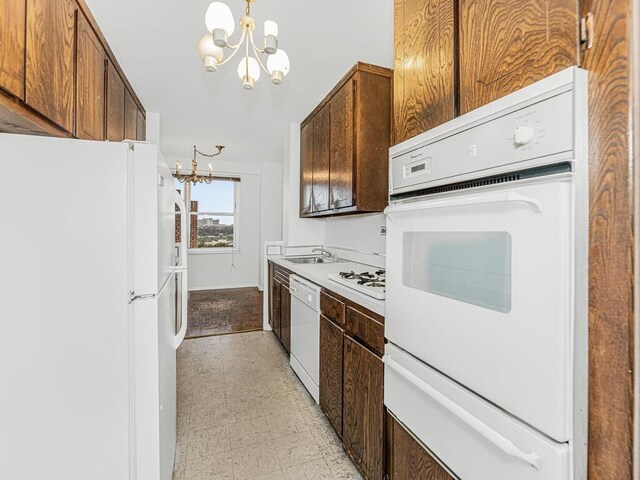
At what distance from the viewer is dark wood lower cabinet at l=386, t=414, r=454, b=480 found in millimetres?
1000

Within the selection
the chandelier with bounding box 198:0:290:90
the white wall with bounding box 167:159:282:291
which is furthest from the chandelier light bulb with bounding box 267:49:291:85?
the white wall with bounding box 167:159:282:291

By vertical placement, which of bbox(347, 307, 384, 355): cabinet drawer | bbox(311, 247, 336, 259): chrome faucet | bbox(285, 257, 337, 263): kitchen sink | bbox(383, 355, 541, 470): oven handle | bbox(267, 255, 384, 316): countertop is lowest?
bbox(383, 355, 541, 470): oven handle

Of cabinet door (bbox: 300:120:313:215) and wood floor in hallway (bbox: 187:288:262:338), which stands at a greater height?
cabinet door (bbox: 300:120:313:215)

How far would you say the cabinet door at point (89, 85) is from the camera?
4.99ft

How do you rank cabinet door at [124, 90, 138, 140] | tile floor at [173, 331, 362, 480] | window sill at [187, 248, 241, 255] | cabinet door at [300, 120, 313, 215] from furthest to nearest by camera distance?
1. window sill at [187, 248, 241, 255]
2. cabinet door at [300, 120, 313, 215]
3. cabinet door at [124, 90, 138, 140]
4. tile floor at [173, 331, 362, 480]

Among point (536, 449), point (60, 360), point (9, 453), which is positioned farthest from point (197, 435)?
point (536, 449)

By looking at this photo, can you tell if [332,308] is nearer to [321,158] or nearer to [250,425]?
[250,425]

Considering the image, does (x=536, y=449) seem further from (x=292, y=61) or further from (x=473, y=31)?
(x=292, y=61)

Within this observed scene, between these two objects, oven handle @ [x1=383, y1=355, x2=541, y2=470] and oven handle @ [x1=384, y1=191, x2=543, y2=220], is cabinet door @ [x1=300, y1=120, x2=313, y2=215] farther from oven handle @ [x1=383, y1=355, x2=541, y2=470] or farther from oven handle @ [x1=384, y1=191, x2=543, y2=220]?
oven handle @ [x1=383, y1=355, x2=541, y2=470]

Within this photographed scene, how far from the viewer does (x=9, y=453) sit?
934 mm

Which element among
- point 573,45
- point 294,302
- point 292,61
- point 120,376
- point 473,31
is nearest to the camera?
point 573,45

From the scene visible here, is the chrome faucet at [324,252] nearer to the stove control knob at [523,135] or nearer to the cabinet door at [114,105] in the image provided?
the cabinet door at [114,105]

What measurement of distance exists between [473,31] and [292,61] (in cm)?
169

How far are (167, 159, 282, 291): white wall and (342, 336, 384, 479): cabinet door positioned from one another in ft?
15.5
